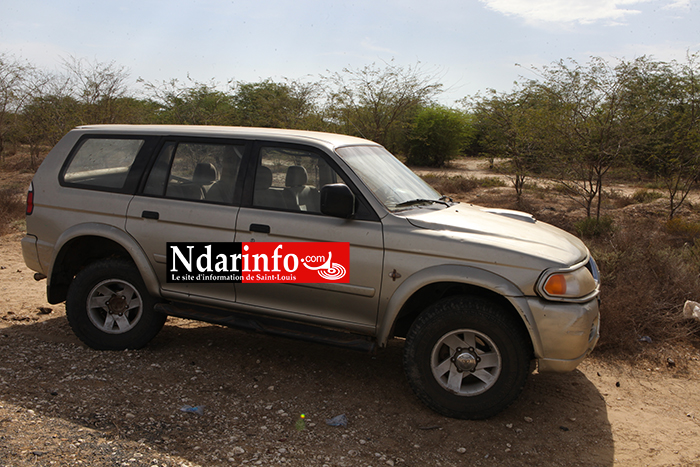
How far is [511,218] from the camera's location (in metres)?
4.30

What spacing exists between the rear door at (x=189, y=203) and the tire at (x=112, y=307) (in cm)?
28

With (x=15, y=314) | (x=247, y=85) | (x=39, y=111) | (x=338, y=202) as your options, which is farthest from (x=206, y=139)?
(x=247, y=85)

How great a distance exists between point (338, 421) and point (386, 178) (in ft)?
6.07

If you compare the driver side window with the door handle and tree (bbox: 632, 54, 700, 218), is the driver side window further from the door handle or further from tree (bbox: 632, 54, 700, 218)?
tree (bbox: 632, 54, 700, 218)

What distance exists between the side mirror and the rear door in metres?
0.83

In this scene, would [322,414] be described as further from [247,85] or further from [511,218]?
[247,85]

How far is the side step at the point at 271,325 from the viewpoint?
3784mm

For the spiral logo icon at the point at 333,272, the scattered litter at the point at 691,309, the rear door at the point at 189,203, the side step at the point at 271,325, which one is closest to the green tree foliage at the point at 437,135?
the scattered litter at the point at 691,309

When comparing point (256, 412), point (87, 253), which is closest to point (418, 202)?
point (256, 412)

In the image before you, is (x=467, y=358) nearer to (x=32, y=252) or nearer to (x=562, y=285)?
(x=562, y=285)

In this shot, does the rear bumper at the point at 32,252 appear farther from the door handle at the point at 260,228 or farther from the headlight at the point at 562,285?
the headlight at the point at 562,285

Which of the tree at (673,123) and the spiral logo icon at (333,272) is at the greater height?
the tree at (673,123)

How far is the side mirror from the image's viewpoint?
Answer: 3.61 metres

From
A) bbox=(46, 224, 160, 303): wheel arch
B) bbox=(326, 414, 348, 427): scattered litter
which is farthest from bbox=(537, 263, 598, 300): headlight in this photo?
bbox=(46, 224, 160, 303): wheel arch
